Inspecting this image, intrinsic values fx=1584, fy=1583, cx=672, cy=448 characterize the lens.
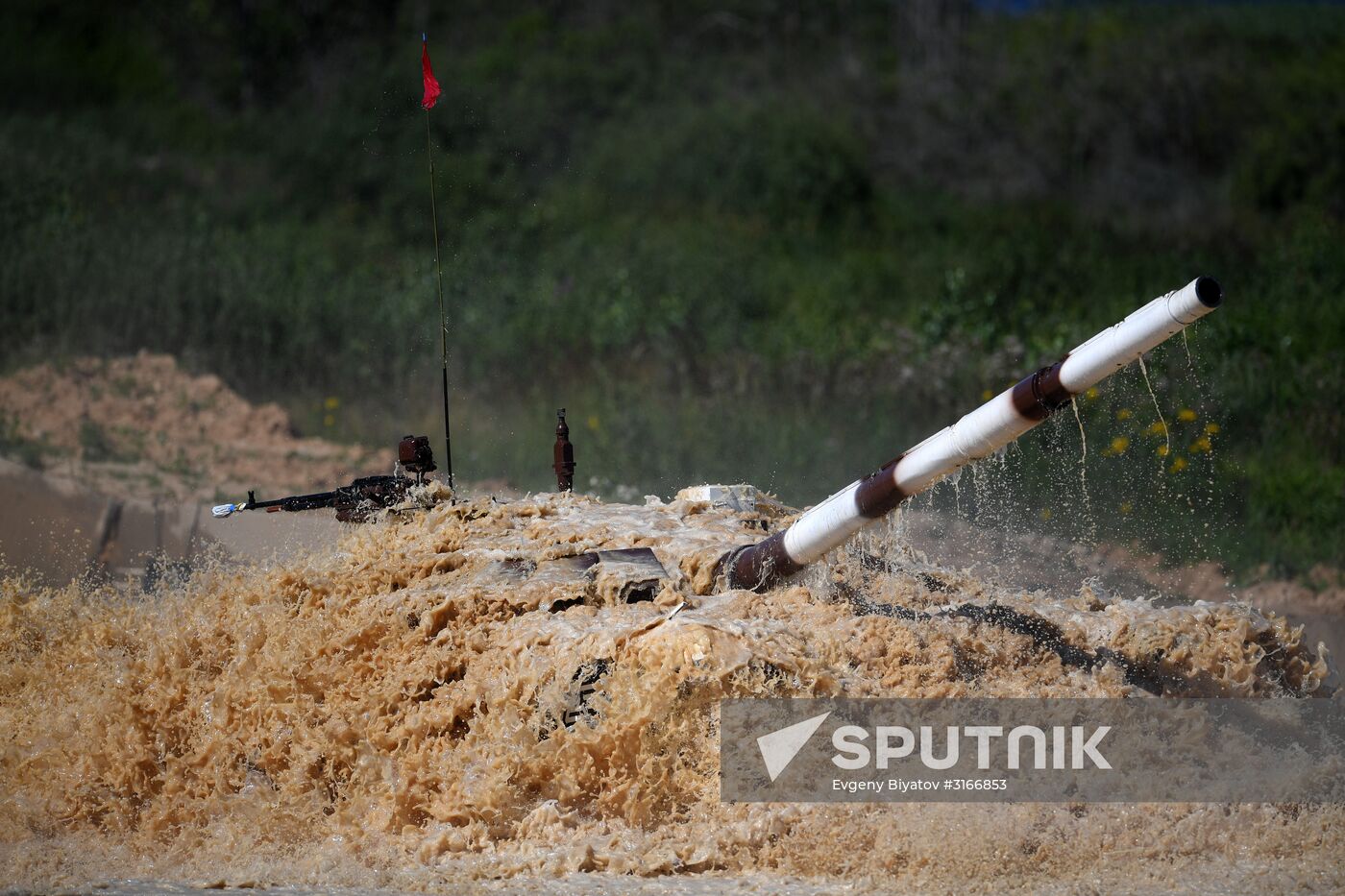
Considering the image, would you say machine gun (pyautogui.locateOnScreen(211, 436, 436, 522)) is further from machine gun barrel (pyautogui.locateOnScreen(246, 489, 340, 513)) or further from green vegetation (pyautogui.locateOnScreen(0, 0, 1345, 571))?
green vegetation (pyautogui.locateOnScreen(0, 0, 1345, 571))

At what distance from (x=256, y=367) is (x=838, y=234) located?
907 centimetres

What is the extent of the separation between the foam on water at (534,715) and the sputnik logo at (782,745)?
0.49 ft

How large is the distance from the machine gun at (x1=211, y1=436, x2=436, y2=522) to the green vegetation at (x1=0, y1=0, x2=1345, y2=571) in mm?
3186

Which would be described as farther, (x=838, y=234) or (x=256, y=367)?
(x=838, y=234)

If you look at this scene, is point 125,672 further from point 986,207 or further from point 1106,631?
point 986,207

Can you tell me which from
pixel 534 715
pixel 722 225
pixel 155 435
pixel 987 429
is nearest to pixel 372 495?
pixel 534 715

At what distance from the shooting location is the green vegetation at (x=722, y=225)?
12.5m

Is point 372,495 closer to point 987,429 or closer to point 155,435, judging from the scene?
point 987,429

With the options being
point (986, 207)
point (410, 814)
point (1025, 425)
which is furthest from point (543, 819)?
point (986, 207)

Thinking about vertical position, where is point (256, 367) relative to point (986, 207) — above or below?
below

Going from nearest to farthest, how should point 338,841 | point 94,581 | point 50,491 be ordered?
point 338,841, point 94,581, point 50,491

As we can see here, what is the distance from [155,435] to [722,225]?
387 inches

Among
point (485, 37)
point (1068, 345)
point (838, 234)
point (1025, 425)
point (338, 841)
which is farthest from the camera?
point (485, 37)

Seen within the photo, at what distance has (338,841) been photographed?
19.3ft
